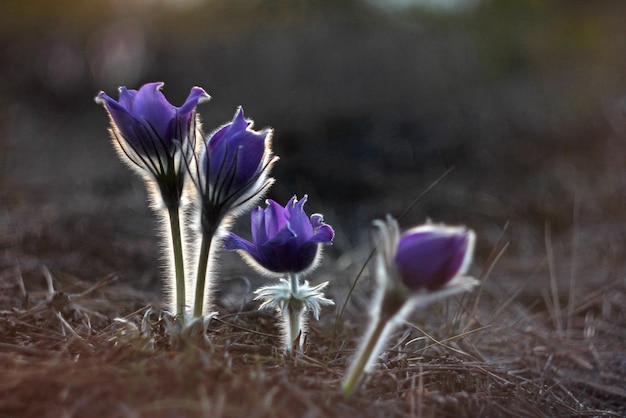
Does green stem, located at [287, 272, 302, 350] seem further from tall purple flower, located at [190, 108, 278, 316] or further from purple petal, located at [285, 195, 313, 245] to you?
tall purple flower, located at [190, 108, 278, 316]

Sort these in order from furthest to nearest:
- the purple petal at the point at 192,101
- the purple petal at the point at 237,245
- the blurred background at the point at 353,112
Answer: the blurred background at the point at 353,112
the purple petal at the point at 237,245
the purple petal at the point at 192,101


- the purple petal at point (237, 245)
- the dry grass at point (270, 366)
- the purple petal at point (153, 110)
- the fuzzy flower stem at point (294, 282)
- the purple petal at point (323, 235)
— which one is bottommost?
the dry grass at point (270, 366)

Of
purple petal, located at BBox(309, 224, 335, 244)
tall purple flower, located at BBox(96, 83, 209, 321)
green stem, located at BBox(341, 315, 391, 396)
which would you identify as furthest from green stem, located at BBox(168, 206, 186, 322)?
green stem, located at BBox(341, 315, 391, 396)

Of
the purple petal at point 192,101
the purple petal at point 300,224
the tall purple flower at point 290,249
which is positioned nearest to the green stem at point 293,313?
the tall purple flower at point 290,249

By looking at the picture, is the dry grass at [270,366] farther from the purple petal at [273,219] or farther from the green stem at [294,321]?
the purple petal at [273,219]

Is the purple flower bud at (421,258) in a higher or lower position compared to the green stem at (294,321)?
higher

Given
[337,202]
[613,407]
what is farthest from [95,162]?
[613,407]

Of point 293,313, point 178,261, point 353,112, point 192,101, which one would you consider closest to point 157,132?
point 192,101
